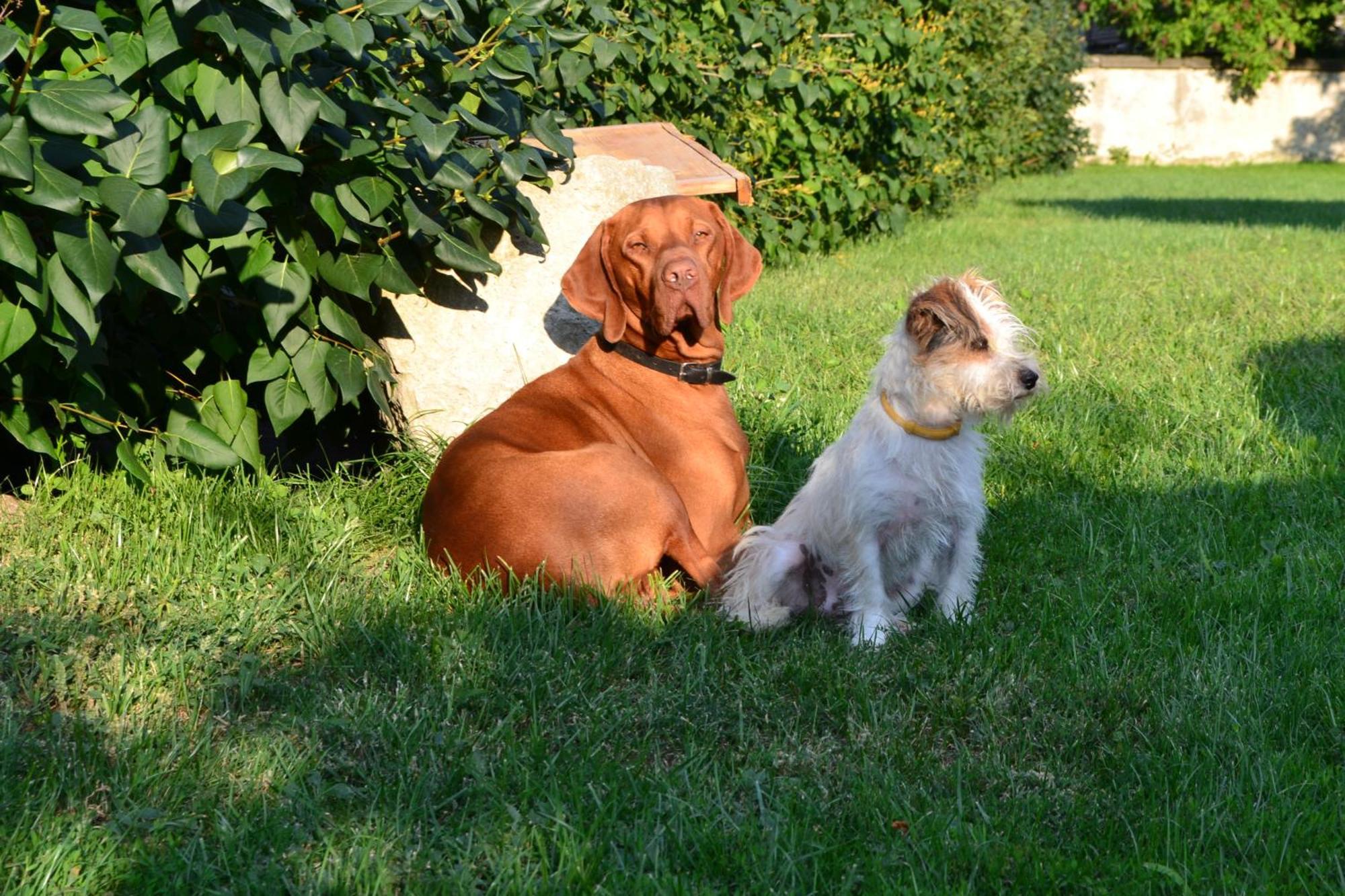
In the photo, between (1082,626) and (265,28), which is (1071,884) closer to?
(1082,626)

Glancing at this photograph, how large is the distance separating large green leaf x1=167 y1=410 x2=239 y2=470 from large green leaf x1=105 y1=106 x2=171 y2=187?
1.28 m

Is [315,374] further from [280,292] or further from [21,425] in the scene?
[21,425]

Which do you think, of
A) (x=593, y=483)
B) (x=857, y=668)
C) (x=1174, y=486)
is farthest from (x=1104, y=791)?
(x=1174, y=486)

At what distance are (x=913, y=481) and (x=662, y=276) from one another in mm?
1069

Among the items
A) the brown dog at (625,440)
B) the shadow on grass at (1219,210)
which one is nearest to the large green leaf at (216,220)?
the brown dog at (625,440)

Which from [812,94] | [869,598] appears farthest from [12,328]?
[812,94]

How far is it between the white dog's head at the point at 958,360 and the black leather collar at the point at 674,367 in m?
0.69

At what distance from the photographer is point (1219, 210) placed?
51.9ft

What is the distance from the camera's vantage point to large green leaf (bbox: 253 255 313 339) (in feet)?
14.3

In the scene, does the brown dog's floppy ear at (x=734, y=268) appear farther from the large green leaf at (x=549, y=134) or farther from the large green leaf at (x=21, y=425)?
the large green leaf at (x=21, y=425)

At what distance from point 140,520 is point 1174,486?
13.0 ft

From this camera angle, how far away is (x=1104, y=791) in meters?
2.99

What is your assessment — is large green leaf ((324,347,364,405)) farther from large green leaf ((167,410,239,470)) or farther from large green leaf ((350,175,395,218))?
large green leaf ((350,175,395,218))

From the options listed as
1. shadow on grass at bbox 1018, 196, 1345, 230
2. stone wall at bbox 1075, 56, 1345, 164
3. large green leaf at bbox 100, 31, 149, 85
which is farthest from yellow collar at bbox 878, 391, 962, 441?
stone wall at bbox 1075, 56, 1345, 164
